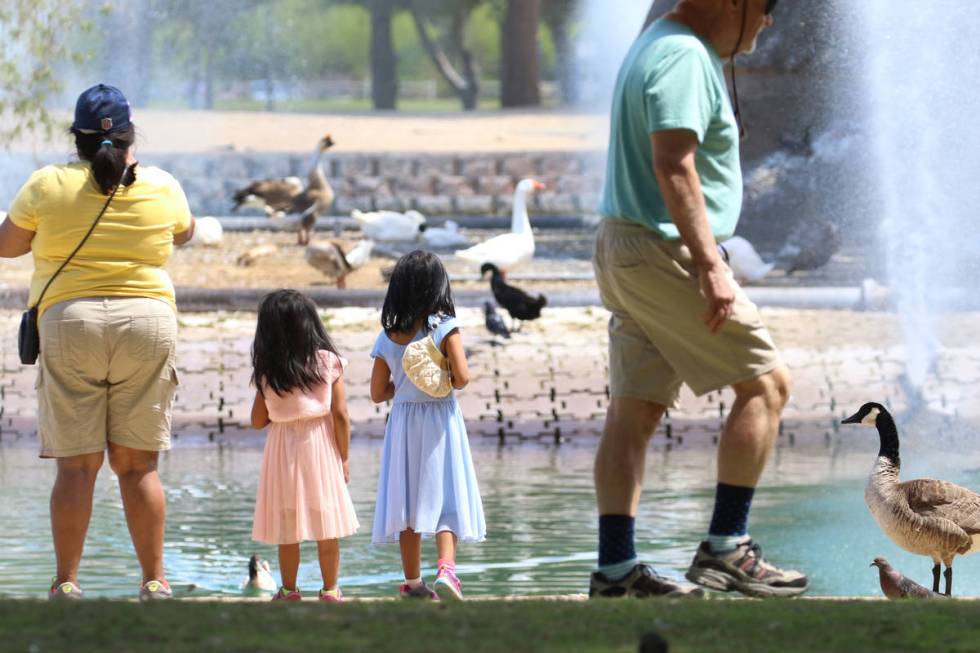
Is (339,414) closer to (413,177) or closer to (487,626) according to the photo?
(487,626)

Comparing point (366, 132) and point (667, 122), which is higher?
point (366, 132)

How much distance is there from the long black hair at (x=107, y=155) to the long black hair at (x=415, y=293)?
3.09ft

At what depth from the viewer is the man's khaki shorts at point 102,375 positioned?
17.0 feet

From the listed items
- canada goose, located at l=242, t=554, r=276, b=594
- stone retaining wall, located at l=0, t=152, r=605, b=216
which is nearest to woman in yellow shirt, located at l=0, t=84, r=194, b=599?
canada goose, located at l=242, t=554, r=276, b=594

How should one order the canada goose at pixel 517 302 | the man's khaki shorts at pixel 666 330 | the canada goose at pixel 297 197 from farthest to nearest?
the canada goose at pixel 297 197, the canada goose at pixel 517 302, the man's khaki shorts at pixel 666 330

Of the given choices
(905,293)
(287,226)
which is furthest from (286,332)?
(287,226)

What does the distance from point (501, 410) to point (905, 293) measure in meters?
4.04

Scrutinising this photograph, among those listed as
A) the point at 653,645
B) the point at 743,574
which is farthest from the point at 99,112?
the point at 653,645

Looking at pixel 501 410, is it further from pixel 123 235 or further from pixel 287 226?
pixel 287 226

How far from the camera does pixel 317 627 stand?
394 cm

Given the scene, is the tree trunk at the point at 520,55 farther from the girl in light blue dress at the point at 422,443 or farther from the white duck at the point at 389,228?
the girl in light blue dress at the point at 422,443

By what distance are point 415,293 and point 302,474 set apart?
69 cm

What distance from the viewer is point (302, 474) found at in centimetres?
563

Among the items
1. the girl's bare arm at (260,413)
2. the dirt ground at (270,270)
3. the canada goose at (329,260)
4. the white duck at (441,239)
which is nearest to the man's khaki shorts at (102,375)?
the girl's bare arm at (260,413)
